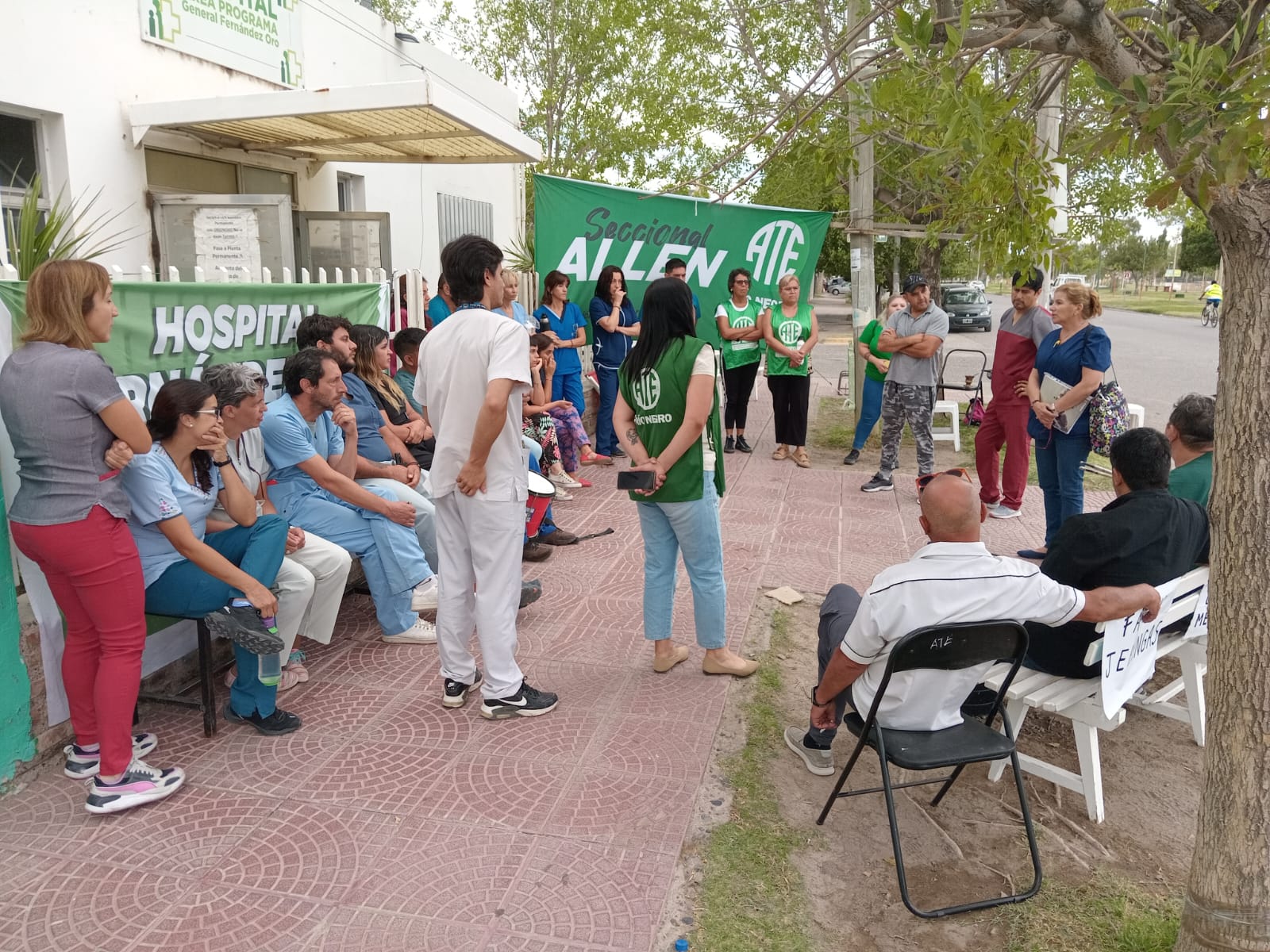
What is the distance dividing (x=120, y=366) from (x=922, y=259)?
13386 millimetres

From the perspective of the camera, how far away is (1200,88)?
181cm

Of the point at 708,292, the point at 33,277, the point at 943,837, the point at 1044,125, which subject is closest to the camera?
the point at 33,277

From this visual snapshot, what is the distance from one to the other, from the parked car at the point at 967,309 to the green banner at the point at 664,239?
21.4 metres

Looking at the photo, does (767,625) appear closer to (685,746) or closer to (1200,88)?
(685,746)

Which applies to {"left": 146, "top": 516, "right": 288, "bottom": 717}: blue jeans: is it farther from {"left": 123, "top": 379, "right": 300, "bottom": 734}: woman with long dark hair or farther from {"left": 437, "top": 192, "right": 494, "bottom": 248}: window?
{"left": 437, "top": 192, "right": 494, "bottom": 248}: window

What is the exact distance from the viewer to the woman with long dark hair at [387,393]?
17.5ft

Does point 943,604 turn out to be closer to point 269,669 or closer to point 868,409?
point 269,669

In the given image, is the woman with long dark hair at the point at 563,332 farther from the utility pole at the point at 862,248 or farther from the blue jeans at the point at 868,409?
the utility pole at the point at 862,248

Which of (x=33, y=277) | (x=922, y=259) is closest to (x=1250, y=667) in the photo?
(x=33, y=277)

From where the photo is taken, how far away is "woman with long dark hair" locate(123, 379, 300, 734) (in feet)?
11.1

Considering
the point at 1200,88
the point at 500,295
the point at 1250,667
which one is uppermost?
the point at 1200,88

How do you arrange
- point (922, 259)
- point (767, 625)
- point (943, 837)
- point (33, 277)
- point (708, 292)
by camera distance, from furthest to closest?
point (922, 259) → point (708, 292) → point (767, 625) → point (943, 837) → point (33, 277)

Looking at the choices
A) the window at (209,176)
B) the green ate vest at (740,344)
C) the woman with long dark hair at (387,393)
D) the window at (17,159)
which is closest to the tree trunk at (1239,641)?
the woman with long dark hair at (387,393)

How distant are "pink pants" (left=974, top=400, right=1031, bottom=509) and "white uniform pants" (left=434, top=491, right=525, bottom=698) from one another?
179 inches
